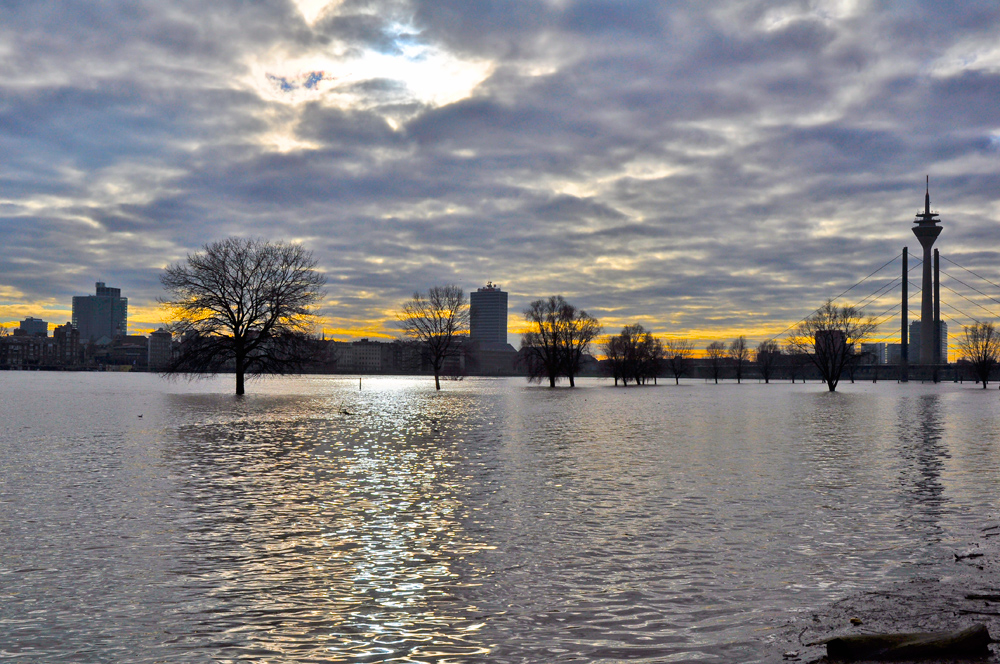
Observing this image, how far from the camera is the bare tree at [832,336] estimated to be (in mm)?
113938

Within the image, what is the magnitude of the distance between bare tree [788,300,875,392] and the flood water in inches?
3675

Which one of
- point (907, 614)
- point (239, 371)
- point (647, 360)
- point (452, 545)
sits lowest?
point (452, 545)

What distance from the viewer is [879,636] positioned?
7262mm

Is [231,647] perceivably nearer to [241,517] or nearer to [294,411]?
[241,517]

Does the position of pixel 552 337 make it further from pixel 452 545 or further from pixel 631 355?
pixel 452 545

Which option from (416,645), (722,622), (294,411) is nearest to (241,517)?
(416,645)

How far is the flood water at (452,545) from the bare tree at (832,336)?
9335cm

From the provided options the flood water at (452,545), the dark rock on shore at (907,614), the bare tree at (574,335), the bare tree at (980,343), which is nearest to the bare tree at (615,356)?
the bare tree at (574,335)

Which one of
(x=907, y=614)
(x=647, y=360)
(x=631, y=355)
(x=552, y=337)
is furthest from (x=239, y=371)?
(x=647, y=360)

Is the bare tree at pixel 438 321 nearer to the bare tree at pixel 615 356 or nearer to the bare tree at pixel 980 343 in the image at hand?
the bare tree at pixel 615 356

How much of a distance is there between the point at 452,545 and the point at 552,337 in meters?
100

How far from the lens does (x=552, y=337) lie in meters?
112

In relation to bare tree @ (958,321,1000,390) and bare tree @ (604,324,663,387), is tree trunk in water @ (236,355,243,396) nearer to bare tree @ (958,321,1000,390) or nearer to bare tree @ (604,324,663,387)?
bare tree @ (604,324,663,387)

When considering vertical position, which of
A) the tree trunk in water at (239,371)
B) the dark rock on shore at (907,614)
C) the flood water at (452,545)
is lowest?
the flood water at (452,545)
